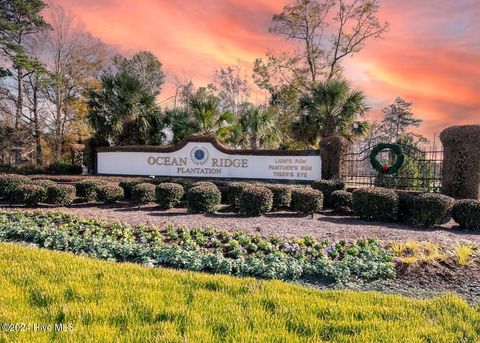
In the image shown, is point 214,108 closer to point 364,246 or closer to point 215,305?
point 364,246

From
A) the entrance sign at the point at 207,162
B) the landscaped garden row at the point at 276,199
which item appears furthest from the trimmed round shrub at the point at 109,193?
the entrance sign at the point at 207,162

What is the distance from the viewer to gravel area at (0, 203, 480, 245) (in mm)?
6125

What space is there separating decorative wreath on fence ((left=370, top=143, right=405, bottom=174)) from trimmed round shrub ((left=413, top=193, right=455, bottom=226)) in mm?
4866

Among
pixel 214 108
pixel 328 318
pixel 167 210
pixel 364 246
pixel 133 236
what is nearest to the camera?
pixel 328 318

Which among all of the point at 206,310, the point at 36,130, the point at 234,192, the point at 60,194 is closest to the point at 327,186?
the point at 234,192

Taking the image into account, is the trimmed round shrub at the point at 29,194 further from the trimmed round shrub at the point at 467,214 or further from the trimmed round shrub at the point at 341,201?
the trimmed round shrub at the point at 467,214

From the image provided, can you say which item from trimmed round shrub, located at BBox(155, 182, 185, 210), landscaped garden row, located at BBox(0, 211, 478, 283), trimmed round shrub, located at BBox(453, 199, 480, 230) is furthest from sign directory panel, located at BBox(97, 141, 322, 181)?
landscaped garden row, located at BBox(0, 211, 478, 283)

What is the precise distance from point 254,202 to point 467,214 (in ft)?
15.0

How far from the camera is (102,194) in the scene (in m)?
9.88

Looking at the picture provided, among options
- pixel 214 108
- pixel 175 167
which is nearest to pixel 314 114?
pixel 214 108

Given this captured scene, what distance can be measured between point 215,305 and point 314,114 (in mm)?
14133

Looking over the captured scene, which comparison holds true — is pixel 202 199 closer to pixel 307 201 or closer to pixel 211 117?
pixel 307 201

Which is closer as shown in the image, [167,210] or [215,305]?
[215,305]

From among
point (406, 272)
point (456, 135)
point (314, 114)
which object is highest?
point (314, 114)
